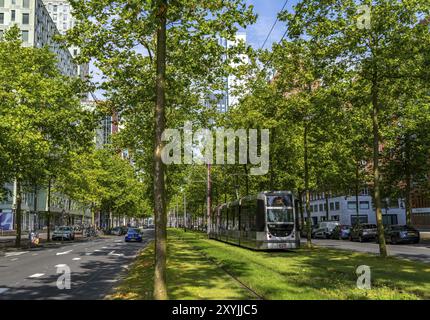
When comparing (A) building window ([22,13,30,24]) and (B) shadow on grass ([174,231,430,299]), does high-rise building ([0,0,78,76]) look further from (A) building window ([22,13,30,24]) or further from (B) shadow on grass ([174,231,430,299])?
(B) shadow on grass ([174,231,430,299])

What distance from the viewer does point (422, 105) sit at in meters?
35.6

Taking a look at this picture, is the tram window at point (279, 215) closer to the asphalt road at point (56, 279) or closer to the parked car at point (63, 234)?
the asphalt road at point (56, 279)

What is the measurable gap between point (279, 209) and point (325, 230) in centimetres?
Result: 2682

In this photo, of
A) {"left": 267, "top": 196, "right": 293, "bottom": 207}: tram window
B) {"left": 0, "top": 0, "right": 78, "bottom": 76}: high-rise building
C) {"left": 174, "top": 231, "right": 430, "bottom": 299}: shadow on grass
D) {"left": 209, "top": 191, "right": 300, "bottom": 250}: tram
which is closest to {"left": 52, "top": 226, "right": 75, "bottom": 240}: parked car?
{"left": 209, "top": 191, "right": 300, "bottom": 250}: tram

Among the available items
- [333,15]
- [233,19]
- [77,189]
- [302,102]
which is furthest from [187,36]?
[77,189]

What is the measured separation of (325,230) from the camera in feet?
170

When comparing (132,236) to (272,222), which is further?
(132,236)

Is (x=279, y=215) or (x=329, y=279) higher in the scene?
(x=279, y=215)

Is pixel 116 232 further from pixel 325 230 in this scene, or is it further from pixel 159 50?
pixel 159 50

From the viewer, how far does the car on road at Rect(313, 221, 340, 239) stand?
1998 inches

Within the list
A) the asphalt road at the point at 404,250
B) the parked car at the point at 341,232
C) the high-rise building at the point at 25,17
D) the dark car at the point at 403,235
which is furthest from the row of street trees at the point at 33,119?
the high-rise building at the point at 25,17

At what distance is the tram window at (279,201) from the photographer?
2660 cm

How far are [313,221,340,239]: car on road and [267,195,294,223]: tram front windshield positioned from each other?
24746 millimetres

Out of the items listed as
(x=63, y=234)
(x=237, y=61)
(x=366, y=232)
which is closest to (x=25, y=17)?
(x=63, y=234)
